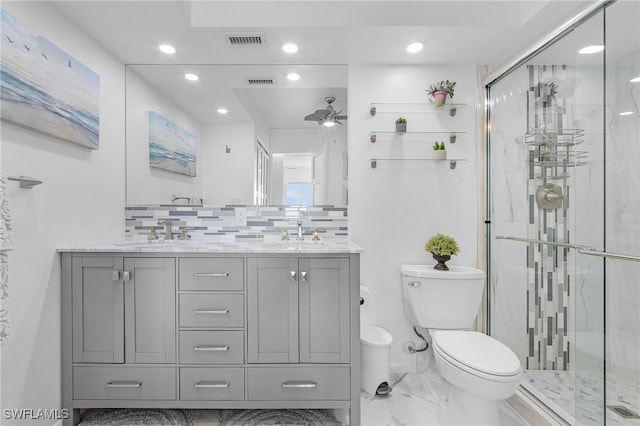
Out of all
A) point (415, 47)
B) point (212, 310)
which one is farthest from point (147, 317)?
point (415, 47)

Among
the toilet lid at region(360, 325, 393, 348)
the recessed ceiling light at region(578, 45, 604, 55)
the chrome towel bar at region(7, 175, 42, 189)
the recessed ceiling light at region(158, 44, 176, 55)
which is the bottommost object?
the toilet lid at region(360, 325, 393, 348)

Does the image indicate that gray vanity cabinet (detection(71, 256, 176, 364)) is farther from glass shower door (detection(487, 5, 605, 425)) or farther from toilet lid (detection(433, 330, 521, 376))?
glass shower door (detection(487, 5, 605, 425))

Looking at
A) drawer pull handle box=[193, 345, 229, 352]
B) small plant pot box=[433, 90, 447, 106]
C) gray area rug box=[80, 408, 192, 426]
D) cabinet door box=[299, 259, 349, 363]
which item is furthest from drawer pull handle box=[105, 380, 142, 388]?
small plant pot box=[433, 90, 447, 106]

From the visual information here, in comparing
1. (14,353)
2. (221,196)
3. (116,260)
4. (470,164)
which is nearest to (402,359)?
(470,164)

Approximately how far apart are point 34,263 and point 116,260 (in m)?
0.33

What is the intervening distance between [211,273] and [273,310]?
39 centimetres

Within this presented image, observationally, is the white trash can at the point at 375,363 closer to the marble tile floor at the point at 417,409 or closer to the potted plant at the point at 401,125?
the marble tile floor at the point at 417,409

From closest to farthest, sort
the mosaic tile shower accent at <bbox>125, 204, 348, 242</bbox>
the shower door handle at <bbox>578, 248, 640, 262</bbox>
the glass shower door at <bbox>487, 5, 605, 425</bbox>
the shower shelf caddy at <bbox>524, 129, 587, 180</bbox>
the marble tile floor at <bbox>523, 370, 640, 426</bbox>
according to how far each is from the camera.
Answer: the shower door handle at <bbox>578, 248, 640, 262</bbox> → the marble tile floor at <bbox>523, 370, 640, 426</bbox> → the glass shower door at <bbox>487, 5, 605, 425</bbox> → the shower shelf caddy at <bbox>524, 129, 587, 180</bbox> → the mosaic tile shower accent at <bbox>125, 204, 348, 242</bbox>

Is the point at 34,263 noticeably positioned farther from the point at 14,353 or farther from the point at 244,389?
the point at 244,389

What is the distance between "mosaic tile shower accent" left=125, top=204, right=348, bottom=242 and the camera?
229cm

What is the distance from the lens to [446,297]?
6.51 ft

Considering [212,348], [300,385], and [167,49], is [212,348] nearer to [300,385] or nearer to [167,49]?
[300,385]

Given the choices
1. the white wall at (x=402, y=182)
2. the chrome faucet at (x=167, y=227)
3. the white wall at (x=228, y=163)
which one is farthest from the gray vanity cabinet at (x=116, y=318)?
the white wall at (x=402, y=182)

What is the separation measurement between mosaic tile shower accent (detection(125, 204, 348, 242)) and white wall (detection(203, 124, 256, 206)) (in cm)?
9
